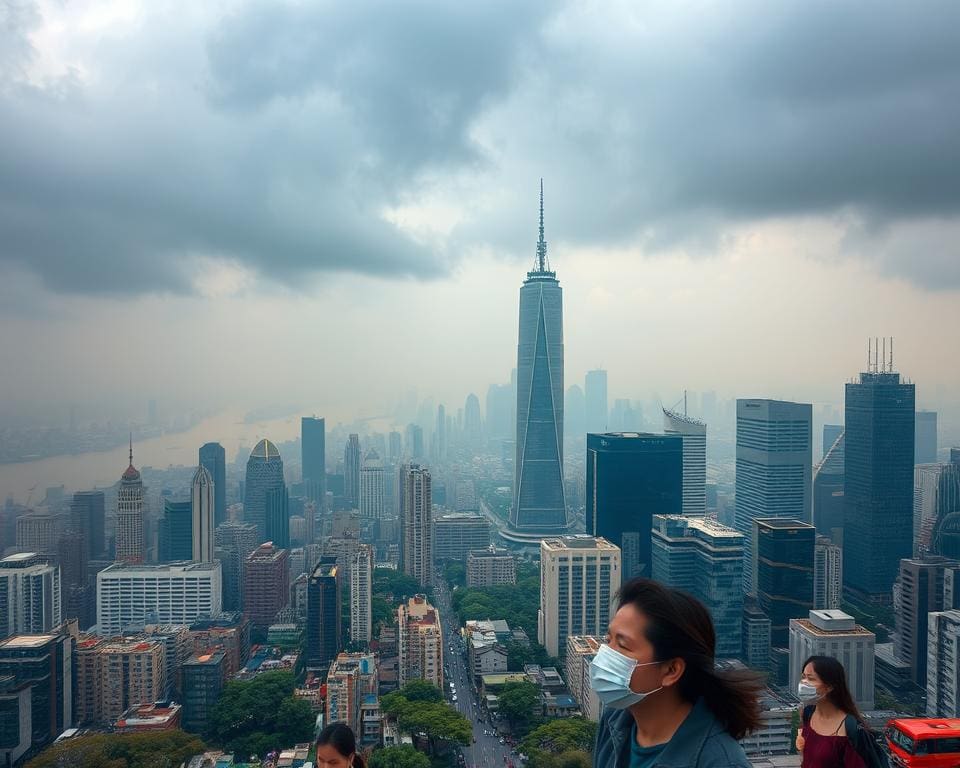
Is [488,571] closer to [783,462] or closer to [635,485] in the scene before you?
[635,485]

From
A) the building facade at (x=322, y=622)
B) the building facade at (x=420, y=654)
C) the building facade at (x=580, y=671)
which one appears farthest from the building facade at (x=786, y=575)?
the building facade at (x=322, y=622)

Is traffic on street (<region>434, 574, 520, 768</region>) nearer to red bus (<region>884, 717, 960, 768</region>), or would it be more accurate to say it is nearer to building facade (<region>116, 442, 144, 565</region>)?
red bus (<region>884, 717, 960, 768</region>)

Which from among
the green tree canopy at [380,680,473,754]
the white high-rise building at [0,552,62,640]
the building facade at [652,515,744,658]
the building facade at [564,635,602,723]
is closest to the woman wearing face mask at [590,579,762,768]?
the green tree canopy at [380,680,473,754]

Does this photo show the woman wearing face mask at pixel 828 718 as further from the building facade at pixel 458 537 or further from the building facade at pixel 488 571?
the building facade at pixel 458 537

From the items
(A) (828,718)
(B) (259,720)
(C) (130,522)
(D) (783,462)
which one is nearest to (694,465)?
(D) (783,462)

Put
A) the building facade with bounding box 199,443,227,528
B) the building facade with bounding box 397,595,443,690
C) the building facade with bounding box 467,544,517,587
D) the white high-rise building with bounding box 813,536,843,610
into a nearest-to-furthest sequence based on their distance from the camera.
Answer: the building facade with bounding box 397,595,443,690 → the white high-rise building with bounding box 813,536,843,610 → the building facade with bounding box 199,443,227,528 → the building facade with bounding box 467,544,517,587

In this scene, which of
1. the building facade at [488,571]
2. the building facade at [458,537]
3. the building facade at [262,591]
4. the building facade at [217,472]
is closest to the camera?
the building facade at [262,591]
